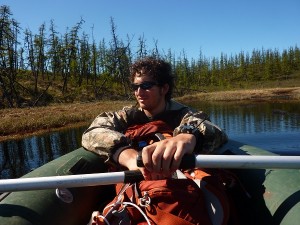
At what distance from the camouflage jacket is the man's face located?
100mm

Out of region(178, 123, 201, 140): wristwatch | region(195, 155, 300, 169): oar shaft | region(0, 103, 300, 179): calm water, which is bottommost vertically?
region(0, 103, 300, 179): calm water

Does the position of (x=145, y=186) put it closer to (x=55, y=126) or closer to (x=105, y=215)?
(x=105, y=215)

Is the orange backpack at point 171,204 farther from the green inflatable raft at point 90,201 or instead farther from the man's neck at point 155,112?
the man's neck at point 155,112

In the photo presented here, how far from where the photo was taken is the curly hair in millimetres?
3016

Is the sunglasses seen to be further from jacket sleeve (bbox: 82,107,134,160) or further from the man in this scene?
jacket sleeve (bbox: 82,107,134,160)

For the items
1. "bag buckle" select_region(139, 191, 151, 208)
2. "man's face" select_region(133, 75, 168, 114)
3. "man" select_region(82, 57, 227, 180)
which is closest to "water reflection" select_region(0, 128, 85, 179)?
"man" select_region(82, 57, 227, 180)

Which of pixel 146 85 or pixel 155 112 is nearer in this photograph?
pixel 146 85

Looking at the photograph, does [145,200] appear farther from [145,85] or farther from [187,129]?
[145,85]

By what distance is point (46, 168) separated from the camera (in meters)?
3.10

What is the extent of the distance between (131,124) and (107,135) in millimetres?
478

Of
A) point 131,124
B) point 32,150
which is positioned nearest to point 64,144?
point 32,150

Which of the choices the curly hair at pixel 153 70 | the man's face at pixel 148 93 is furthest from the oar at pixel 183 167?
the curly hair at pixel 153 70

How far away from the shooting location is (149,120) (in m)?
3.10

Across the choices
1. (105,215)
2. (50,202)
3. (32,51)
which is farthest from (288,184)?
(32,51)
